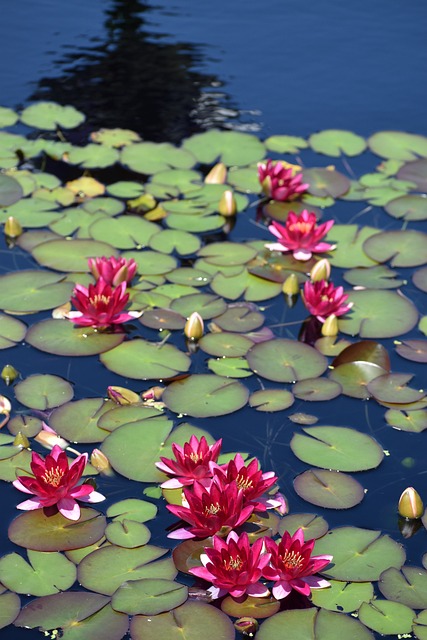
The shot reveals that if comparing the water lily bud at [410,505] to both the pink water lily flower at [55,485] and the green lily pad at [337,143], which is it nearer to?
the pink water lily flower at [55,485]

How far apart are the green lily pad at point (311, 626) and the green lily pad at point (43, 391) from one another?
1.32 metres

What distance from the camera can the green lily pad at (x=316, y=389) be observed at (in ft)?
12.4

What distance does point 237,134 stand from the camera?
5.78 metres

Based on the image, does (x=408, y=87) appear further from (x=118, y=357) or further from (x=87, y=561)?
(x=87, y=561)

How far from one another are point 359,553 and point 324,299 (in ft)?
4.65

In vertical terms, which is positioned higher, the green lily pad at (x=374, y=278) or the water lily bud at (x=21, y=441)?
the green lily pad at (x=374, y=278)

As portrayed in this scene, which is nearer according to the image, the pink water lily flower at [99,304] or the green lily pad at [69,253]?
the pink water lily flower at [99,304]

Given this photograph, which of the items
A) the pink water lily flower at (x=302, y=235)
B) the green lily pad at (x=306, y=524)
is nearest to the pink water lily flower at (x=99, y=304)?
the pink water lily flower at (x=302, y=235)

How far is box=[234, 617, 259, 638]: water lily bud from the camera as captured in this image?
9.14ft

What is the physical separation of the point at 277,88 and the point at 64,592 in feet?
14.1

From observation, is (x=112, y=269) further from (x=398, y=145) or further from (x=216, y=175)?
(x=398, y=145)

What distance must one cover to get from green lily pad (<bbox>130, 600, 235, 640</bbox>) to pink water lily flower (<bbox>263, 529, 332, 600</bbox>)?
A: 20cm

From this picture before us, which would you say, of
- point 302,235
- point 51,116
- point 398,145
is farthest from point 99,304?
point 398,145

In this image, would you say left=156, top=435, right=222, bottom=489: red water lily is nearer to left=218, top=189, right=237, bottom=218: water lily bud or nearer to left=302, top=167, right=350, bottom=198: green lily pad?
left=218, top=189, right=237, bottom=218: water lily bud
